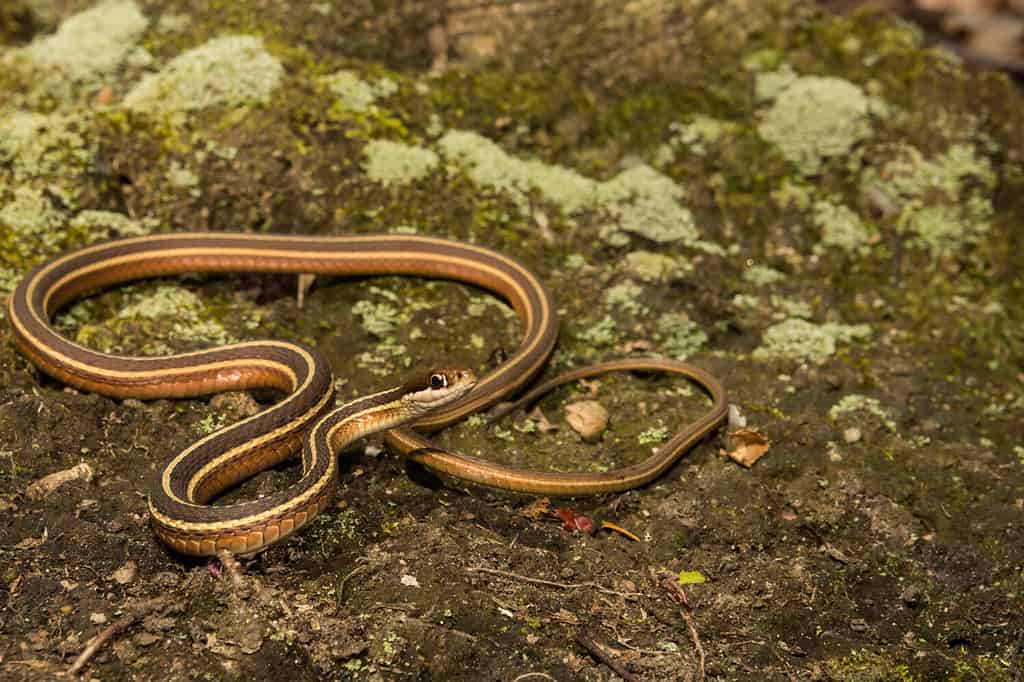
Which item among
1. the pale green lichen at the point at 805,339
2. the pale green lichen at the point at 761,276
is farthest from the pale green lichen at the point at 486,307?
the pale green lichen at the point at 761,276

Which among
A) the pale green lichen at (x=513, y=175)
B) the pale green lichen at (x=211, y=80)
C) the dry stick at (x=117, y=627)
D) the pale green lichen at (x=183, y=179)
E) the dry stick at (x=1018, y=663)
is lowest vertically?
the dry stick at (x=1018, y=663)

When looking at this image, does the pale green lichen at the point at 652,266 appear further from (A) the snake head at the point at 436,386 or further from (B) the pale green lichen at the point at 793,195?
(A) the snake head at the point at 436,386

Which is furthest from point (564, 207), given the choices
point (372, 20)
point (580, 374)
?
point (372, 20)

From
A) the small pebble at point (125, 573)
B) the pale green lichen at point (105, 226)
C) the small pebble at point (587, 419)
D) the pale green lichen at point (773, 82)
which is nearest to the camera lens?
the small pebble at point (125, 573)

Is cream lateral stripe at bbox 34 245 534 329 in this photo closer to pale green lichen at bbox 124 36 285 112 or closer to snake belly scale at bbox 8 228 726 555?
snake belly scale at bbox 8 228 726 555

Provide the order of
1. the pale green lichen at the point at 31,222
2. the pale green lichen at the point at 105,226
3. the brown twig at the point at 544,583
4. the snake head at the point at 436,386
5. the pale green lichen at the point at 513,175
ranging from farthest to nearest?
the pale green lichen at the point at 513,175, the pale green lichen at the point at 105,226, the pale green lichen at the point at 31,222, the snake head at the point at 436,386, the brown twig at the point at 544,583

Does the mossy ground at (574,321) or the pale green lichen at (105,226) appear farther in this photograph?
the pale green lichen at (105,226)
